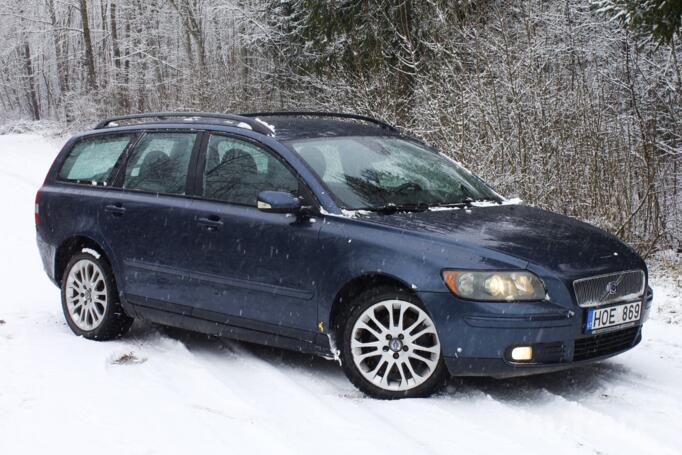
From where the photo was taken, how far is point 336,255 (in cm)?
520

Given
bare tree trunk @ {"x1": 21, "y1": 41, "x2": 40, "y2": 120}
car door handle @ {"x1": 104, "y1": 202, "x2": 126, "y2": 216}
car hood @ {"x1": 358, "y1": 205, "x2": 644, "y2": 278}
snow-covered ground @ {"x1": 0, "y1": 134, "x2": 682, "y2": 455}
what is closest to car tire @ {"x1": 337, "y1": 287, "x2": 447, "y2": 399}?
snow-covered ground @ {"x1": 0, "y1": 134, "x2": 682, "y2": 455}

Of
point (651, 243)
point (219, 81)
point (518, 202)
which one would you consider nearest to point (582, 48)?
point (651, 243)

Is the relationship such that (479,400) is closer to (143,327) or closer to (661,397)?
(661,397)

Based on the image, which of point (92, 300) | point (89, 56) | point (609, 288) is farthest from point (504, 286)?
point (89, 56)

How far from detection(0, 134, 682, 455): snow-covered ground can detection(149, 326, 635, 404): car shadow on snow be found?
12mm

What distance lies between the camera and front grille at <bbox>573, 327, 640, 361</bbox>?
4859 millimetres

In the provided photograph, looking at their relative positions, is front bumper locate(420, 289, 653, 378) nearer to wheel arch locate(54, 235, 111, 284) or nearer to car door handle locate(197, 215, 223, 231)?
car door handle locate(197, 215, 223, 231)

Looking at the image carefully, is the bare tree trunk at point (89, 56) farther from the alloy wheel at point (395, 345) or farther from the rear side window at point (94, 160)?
the alloy wheel at point (395, 345)

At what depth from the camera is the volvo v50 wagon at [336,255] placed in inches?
188

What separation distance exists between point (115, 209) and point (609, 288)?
3.62 meters

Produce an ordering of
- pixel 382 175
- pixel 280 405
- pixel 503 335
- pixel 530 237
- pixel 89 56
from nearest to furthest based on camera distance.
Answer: pixel 503 335 → pixel 280 405 → pixel 530 237 → pixel 382 175 → pixel 89 56

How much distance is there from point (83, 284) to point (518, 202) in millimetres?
3383

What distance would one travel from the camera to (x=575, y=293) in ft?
15.7

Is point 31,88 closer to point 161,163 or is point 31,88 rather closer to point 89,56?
point 89,56
